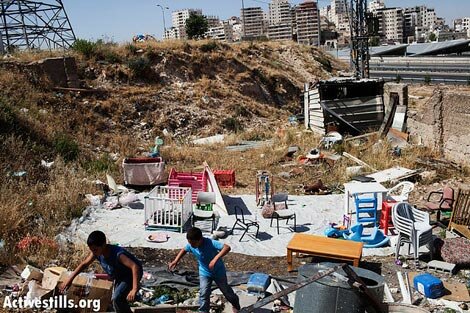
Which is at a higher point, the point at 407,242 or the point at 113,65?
the point at 113,65

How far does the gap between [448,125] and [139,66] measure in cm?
1347

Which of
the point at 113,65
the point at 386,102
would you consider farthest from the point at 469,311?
the point at 113,65

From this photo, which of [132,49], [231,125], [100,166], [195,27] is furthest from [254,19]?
[100,166]

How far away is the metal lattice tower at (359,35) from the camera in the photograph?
61.5ft

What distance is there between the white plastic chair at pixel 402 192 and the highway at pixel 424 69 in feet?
67.6

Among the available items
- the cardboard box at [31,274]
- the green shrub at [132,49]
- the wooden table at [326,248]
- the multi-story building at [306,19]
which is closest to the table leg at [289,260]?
the wooden table at [326,248]

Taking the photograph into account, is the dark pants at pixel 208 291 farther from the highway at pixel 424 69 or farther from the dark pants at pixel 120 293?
the highway at pixel 424 69

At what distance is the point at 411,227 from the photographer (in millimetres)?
6703

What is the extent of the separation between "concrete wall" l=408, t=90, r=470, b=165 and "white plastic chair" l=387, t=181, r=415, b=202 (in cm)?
239

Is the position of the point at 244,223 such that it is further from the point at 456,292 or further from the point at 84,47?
the point at 84,47

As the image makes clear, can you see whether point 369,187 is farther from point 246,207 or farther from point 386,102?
point 386,102

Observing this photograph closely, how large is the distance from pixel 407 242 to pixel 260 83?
1898 cm

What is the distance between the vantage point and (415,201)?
30.7 feet

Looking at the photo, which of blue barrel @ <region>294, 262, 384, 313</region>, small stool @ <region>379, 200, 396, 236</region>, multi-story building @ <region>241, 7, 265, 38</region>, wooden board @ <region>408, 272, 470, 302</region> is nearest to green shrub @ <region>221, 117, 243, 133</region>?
small stool @ <region>379, 200, 396, 236</region>
